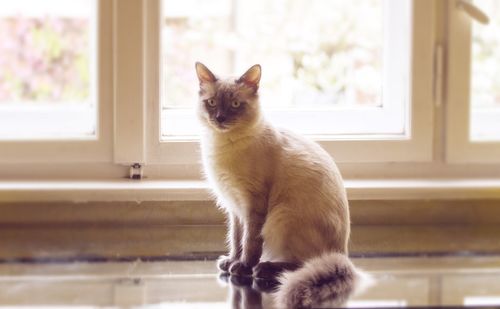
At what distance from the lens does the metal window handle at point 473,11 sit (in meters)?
1.77

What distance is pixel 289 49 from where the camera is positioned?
1922mm

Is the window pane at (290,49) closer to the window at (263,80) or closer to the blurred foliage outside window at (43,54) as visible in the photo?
the window at (263,80)

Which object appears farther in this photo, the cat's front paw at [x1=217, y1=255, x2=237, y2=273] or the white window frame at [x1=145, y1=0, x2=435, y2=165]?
Result: the white window frame at [x1=145, y1=0, x2=435, y2=165]

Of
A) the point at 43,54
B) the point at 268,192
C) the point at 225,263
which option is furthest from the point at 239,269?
the point at 43,54

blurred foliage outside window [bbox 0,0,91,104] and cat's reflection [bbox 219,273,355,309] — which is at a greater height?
blurred foliage outside window [bbox 0,0,91,104]

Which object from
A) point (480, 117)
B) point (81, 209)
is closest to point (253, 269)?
point (81, 209)

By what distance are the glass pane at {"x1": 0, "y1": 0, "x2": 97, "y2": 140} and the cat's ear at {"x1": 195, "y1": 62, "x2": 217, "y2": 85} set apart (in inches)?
16.0

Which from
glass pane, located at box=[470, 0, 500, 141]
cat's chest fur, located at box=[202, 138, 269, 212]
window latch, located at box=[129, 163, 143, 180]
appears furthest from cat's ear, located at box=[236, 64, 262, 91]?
glass pane, located at box=[470, 0, 500, 141]

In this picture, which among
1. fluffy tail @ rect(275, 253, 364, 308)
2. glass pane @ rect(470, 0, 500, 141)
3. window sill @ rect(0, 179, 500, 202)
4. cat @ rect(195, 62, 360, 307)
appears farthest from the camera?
glass pane @ rect(470, 0, 500, 141)

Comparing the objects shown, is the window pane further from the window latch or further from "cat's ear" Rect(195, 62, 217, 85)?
"cat's ear" Rect(195, 62, 217, 85)

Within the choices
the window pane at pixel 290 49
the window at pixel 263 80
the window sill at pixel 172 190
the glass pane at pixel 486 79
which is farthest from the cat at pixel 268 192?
the glass pane at pixel 486 79

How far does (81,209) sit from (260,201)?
18.7 inches

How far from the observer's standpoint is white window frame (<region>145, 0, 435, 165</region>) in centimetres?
175

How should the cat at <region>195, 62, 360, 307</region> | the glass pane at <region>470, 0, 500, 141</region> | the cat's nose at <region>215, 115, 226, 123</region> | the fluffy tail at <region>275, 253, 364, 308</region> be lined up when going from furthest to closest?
the glass pane at <region>470, 0, 500, 141</region> → the cat's nose at <region>215, 115, 226, 123</region> → the cat at <region>195, 62, 360, 307</region> → the fluffy tail at <region>275, 253, 364, 308</region>
